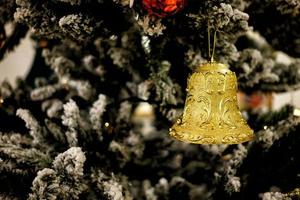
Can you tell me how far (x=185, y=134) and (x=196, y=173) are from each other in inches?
20.7

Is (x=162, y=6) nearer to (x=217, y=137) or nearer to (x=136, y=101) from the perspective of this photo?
(x=217, y=137)

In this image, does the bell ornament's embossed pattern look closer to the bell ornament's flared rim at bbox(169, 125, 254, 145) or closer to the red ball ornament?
the bell ornament's flared rim at bbox(169, 125, 254, 145)

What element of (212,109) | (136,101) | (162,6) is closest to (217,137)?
(212,109)

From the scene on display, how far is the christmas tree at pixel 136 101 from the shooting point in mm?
1008

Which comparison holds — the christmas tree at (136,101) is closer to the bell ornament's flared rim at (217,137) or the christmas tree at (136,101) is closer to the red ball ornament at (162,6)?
the red ball ornament at (162,6)

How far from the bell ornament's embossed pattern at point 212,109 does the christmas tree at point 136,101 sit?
0.40 feet

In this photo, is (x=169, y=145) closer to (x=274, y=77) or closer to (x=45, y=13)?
(x=274, y=77)

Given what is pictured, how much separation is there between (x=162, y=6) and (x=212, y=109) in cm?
26

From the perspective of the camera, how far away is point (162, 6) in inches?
36.5

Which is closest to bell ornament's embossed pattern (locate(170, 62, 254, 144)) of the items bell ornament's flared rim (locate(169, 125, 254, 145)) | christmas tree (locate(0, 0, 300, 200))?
bell ornament's flared rim (locate(169, 125, 254, 145))

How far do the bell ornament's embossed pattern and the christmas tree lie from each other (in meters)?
0.12

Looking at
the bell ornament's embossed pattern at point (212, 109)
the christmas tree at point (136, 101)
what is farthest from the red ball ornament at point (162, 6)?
the bell ornament's embossed pattern at point (212, 109)

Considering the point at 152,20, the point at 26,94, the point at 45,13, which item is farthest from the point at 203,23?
the point at 26,94

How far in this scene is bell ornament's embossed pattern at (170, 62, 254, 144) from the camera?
3.10 ft
